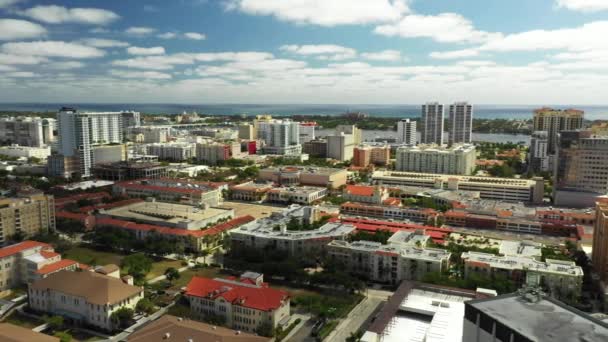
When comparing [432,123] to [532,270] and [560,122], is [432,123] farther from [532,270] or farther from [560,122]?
[532,270]

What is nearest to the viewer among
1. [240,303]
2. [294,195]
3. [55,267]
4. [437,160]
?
[240,303]

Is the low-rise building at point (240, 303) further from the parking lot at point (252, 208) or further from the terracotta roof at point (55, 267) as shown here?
the parking lot at point (252, 208)

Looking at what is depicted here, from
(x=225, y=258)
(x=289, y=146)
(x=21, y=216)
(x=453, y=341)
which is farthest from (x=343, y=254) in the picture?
(x=289, y=146)

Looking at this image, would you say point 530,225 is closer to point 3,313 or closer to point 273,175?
point 273,175

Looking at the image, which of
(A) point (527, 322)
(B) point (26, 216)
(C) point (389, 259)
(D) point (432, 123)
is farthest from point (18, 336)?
(D) point (432, 123)

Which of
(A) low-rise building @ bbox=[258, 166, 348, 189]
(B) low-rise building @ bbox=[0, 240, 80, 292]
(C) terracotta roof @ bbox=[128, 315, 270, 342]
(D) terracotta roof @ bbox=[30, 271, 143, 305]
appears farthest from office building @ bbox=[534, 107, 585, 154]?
(B) low-rise building @ bbox=[0, 240, 80, 292]

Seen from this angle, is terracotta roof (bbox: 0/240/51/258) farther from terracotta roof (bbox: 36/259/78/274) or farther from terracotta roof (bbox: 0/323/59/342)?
terracotta roof (bbox: 0/323/59/342)

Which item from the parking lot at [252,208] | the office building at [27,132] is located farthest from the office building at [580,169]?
the office building at [27,132]
